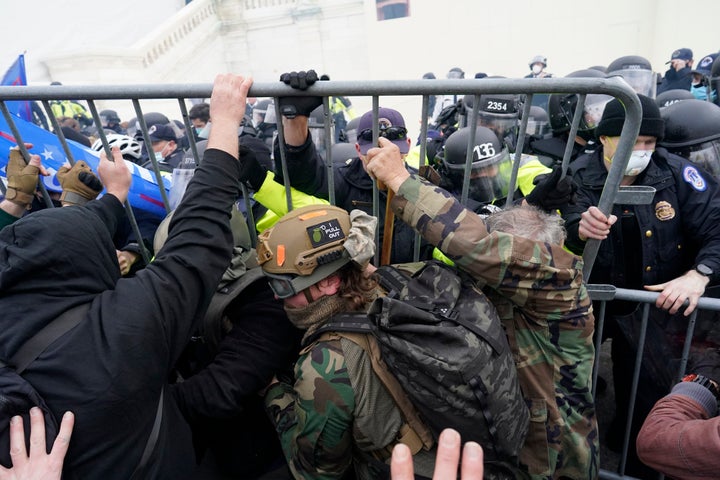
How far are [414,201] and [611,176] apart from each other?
0.76 m

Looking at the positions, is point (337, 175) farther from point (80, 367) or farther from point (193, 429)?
point (80, 367)

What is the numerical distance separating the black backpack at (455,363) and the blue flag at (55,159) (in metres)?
1.62

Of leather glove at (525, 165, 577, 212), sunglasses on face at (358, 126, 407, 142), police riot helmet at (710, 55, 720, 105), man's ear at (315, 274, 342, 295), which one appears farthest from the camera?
police riot helmet at (710, 55, 720, 105)

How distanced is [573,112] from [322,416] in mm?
3090

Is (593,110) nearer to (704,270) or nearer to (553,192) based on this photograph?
(704,270)

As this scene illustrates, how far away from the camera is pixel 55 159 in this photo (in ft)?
7.95

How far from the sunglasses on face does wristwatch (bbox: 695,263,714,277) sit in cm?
188

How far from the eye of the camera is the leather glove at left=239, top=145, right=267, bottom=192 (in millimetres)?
2098

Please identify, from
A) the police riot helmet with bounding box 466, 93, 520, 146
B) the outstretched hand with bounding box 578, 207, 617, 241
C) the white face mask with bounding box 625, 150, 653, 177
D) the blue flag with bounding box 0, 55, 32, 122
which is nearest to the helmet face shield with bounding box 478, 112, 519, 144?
the police riot helmet with bounding box 466, 93, 520, 146

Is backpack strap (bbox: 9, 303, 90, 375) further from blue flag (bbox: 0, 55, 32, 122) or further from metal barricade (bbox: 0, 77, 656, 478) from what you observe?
blue flag (bbox: 0, 55, 32, 122)

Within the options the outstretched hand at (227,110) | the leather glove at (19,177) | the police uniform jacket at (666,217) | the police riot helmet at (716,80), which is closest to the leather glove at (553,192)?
the police uniform jacket at (666,217)

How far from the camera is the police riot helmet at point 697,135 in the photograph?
9.70 feet

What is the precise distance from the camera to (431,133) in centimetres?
529

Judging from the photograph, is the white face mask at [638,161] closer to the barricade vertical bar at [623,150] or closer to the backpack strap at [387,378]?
the barricade vertical bar at [623,150]
